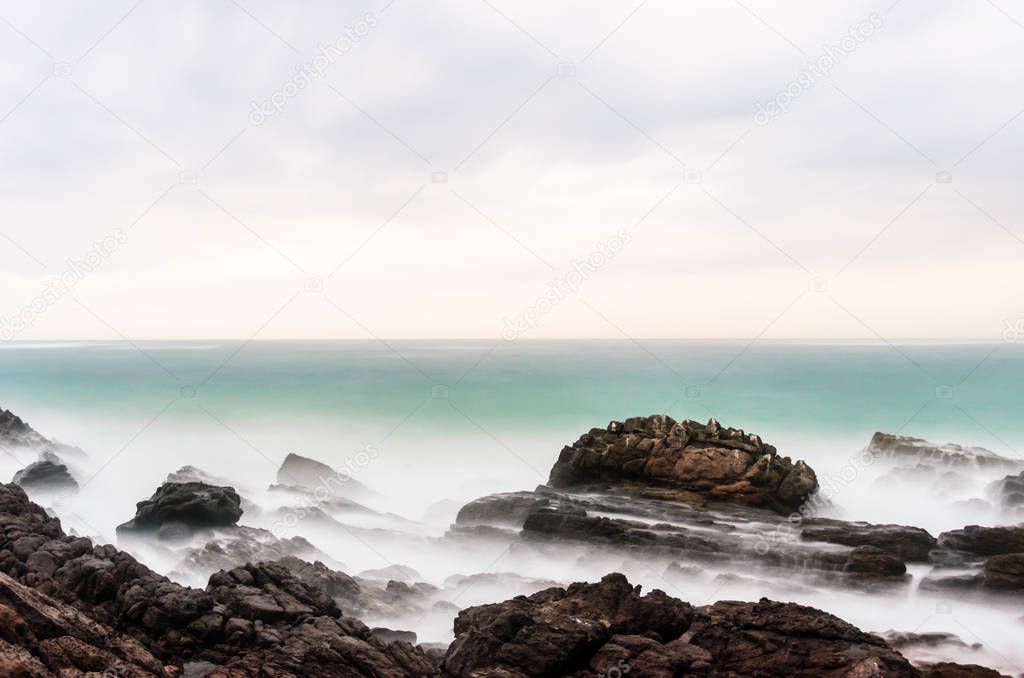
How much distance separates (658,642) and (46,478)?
65.6ft

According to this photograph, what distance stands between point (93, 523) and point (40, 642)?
14.1 m

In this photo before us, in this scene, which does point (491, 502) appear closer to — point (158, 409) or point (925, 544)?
point (925, 544)

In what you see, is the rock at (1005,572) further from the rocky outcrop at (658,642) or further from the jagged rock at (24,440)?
the jagged rock at (24,440)

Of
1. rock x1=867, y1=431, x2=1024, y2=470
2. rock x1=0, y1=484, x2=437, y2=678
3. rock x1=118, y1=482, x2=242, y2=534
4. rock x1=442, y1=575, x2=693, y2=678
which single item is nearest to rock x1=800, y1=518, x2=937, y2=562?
rock x1=442, y1=575, x2=693, y2=678

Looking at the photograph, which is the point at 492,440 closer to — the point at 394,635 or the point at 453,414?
the point at 453,414

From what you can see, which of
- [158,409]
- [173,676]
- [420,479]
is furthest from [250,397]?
[173,676]

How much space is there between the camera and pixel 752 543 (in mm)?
14789

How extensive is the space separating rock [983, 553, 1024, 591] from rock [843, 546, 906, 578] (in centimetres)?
147

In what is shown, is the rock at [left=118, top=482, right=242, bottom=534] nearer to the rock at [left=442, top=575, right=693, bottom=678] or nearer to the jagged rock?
the rock at [left=442, top=575, right=693, bottom=678]

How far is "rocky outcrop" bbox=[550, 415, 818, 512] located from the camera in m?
17.3

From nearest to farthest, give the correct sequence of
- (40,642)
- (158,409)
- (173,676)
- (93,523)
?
(40,642) → (173,676) → (93,523) → (158,409)

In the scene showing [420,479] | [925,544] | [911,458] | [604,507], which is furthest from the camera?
[420,479]

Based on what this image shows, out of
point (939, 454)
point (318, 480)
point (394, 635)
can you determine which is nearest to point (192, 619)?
point (394, 635)

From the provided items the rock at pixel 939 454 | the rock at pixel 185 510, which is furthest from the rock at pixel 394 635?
the rock at pixel 939 454
